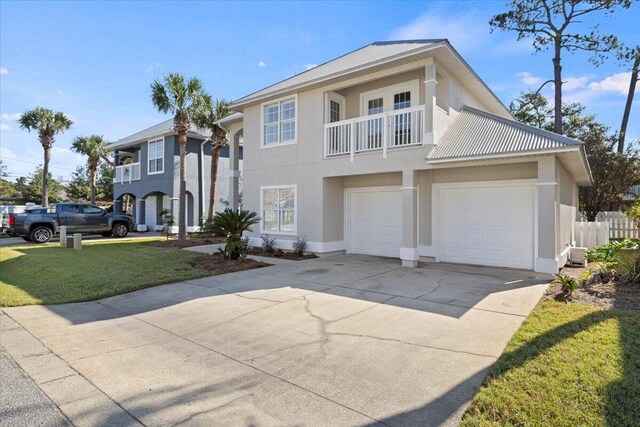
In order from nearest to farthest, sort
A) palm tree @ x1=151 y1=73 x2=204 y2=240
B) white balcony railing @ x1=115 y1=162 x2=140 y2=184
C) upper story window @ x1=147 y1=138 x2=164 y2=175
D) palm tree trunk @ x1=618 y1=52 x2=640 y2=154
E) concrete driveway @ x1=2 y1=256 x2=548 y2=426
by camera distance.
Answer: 1. concrete driveway @ x1=2 y1=256 x2=548 y2=426
2. palm tree @ x1=151 y1=73 x2=204 y2=240
3. palm tree trunk @ x1=618 y1=52 x2=640 y2=154
4. upper story window @ x1=147 y1=138 x2=164 y2=175
5. white balcony railing @ x1=115 y1=162 x2=140 y2=184

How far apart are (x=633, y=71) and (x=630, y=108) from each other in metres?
2.21

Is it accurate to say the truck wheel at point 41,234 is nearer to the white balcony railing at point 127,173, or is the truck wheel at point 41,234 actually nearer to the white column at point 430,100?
the white balcony railing at point 127,173

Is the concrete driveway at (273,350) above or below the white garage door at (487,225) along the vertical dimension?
below

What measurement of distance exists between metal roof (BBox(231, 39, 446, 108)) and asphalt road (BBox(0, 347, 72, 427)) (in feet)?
33.6

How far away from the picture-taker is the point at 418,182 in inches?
431

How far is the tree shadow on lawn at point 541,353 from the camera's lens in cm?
306

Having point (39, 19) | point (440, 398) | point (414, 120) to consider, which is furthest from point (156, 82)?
point (440, 398)

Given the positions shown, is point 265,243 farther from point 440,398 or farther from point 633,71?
point 633,71

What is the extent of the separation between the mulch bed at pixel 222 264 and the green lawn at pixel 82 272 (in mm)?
303

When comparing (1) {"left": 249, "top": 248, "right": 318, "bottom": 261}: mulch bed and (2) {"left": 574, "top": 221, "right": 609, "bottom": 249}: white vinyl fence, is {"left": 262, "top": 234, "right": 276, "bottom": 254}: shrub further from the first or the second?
(2) {"left": 574, "top": 221, "right": 609, "bottom": 249}: white vinyl fence

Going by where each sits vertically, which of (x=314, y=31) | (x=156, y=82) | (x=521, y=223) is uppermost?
(x=314, y=31)

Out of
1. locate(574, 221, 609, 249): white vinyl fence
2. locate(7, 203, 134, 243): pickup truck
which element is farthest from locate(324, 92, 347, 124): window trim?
locate(7, 203, 134, 243): pickup truck

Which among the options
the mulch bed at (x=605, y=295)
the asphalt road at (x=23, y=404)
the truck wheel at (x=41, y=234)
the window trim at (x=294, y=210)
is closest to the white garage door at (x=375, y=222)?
the window trim at (x=294, y=210)

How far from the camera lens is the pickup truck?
17.5 meters
